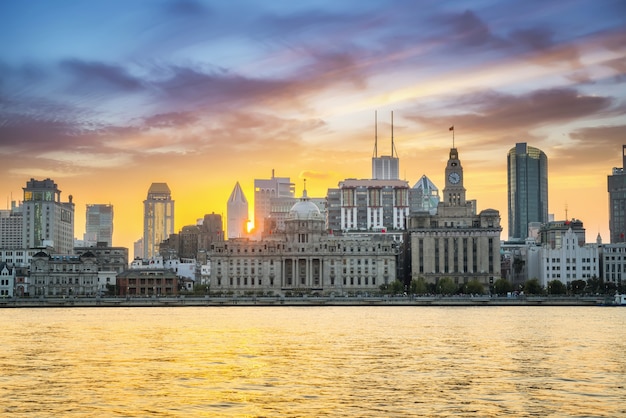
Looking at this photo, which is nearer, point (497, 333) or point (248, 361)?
point (248, 361)

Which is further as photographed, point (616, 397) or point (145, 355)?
point (145, 355)

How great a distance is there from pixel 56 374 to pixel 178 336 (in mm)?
38772

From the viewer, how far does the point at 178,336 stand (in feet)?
379

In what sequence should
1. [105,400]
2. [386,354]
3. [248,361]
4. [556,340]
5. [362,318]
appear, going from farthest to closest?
[362,318]
[556,340]
[386,354]
[248,361]
[105,400]

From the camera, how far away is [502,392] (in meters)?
67.0

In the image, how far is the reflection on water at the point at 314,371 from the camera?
61844 millimetres

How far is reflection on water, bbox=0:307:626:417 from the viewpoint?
61.8m

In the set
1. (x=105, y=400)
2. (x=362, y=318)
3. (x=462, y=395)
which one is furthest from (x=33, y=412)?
(x=362, y=318)

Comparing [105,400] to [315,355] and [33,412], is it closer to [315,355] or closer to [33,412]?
[33,412]

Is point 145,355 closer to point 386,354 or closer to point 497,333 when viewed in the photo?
point 386,354

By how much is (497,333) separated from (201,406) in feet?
203

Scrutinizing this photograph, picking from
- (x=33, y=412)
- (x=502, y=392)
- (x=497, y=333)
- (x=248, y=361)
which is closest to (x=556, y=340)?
(x=497, y=333)

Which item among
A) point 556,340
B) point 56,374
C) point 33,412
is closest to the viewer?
point 33,412

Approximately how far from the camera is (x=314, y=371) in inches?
3073
